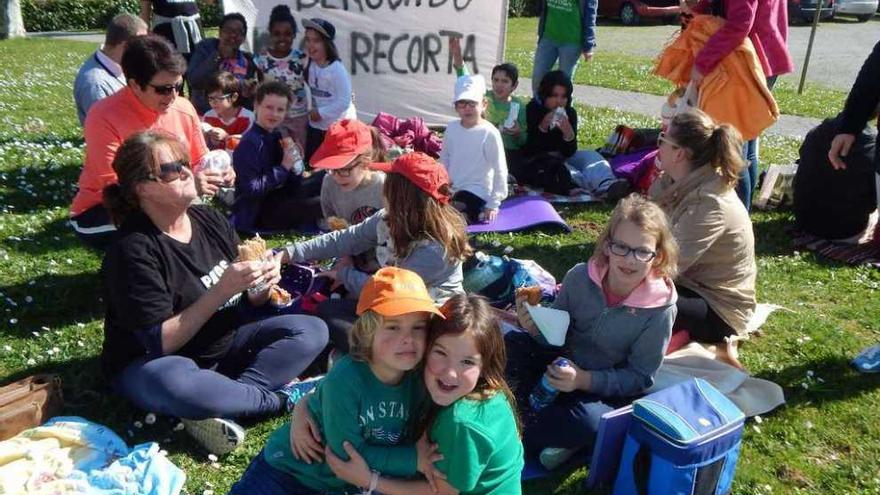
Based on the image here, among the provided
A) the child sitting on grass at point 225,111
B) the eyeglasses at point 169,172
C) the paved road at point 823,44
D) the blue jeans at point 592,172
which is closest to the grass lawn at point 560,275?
the blue jeans at point 592,172

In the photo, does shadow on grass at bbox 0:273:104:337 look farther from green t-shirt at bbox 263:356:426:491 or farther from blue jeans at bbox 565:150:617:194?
blue jeans at bbox 565:150:617:194

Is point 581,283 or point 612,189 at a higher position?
point 581,283

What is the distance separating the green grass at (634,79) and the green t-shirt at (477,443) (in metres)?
10.9

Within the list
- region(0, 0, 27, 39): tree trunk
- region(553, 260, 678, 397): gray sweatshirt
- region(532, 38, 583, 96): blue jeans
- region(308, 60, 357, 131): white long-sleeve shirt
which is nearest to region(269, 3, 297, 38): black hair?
region(308, 60, 357, 131): white long-sleeve shirt

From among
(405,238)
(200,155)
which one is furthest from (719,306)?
(200,155)

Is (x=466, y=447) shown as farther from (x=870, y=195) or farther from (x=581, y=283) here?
(x=870, y=195)

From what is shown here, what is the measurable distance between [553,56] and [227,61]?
Result: 3.61 m

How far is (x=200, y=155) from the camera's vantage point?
539 centimetres

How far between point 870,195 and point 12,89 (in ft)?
40.1

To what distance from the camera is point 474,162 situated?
645 centimetres

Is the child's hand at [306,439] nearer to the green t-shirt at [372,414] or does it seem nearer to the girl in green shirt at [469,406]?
the green t-shirt at [372,414]

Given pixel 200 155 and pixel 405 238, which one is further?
pixel 200 155

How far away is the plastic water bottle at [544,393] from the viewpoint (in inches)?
136

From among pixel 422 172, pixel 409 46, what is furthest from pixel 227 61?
pixel 422 172
